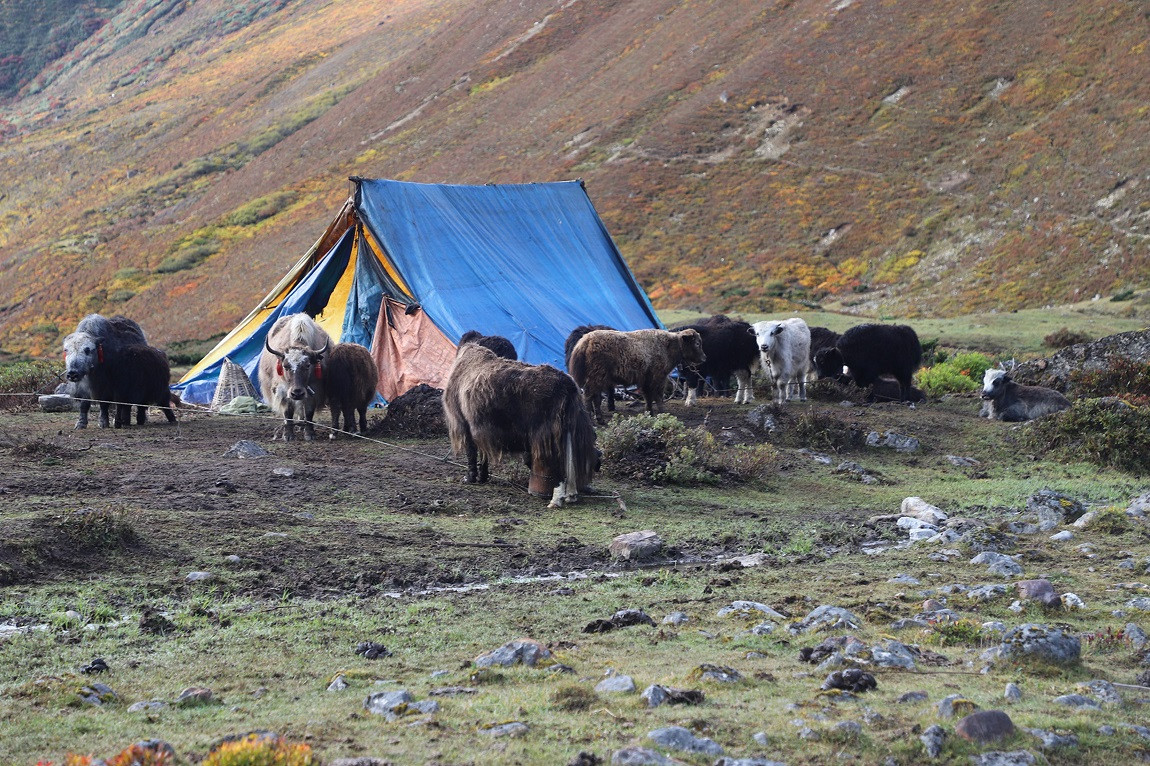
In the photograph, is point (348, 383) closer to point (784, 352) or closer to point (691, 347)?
point (691, 347)

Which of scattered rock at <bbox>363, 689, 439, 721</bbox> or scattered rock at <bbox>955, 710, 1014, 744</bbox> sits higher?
scattered rock at <bbox>955, 710, 1014, 744</bbox>

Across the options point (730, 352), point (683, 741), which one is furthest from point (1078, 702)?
point (730, 352)

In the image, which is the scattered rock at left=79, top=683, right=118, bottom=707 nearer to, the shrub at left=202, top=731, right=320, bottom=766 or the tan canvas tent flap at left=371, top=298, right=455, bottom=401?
the shrub at left=202, top=731, right=320, bottom=766

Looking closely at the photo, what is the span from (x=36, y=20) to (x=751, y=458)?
11586cm

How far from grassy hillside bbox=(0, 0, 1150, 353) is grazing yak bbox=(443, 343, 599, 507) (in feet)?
85.4

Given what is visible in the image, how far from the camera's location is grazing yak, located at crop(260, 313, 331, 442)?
13.7m

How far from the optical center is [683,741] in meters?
4.05

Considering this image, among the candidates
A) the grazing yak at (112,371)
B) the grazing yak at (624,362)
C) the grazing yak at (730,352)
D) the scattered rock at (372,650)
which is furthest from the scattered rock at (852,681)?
the grazing yak at (730,352)

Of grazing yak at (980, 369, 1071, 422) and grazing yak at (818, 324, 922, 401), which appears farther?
grazing yak at (818, 324, 922, 401)

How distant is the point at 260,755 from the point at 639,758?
125 cm

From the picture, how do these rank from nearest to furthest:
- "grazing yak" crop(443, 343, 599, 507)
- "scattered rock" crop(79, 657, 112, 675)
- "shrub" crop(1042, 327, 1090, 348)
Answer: "scattered rock" crop(79, 657, 112, 675)
"grazing yak" crop(443, 343, 599, 507)
"shrub" crop(1042, 327, 1090, 348)

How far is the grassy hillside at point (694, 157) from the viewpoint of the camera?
3941 cm

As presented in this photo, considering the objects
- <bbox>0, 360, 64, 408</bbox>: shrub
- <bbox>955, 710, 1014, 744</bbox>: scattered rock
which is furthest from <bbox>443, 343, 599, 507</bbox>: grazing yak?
<bbox>0, 360, 64, 408</bbox>: shrub

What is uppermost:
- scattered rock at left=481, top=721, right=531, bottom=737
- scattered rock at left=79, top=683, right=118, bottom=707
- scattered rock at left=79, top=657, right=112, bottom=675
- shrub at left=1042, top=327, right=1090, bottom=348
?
shrub at left=1042, top=327, right=1090, bottom=348
